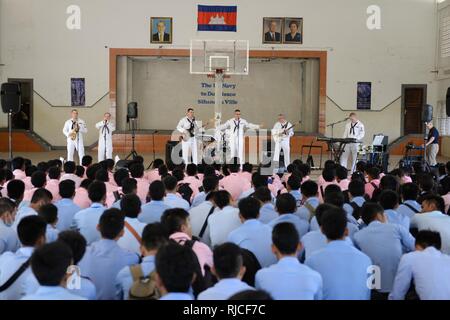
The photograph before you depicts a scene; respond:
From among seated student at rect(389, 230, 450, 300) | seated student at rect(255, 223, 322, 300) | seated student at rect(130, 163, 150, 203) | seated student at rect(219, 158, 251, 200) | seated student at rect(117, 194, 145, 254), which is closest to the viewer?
seated student at rect(255, 223, 322, 300)

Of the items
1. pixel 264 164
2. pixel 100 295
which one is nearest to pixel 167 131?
pixel 264 164

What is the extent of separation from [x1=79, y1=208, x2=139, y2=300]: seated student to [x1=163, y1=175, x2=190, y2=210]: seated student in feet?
6.47

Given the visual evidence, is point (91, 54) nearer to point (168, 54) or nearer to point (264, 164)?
point (168, 54)

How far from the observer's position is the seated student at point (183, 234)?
4.17 m

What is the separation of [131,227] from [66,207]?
4.47 feet

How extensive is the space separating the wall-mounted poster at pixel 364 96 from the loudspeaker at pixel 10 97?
1199 cm

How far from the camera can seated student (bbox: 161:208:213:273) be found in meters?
4.17

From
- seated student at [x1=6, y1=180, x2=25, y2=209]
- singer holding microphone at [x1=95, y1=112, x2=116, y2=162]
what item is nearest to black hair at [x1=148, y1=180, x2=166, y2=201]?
seated student at [x1=6, y1=180, x2=25, y2=209]

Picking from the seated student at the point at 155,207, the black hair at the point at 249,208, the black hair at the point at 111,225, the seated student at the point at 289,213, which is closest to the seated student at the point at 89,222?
the seated student at the point at 155,207

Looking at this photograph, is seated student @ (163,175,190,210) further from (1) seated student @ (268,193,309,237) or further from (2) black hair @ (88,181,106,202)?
(1) seated student @ (268,193,309,237)

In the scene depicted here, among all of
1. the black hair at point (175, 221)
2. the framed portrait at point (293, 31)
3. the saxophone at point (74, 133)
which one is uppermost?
the framed portrait at point (293, 31)

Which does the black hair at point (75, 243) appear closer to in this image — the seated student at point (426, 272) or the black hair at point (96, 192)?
the black hair at point (96, 192)

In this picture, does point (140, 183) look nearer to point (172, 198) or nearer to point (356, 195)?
point (172, 198)

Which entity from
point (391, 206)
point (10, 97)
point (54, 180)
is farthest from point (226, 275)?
point (10, 97)
